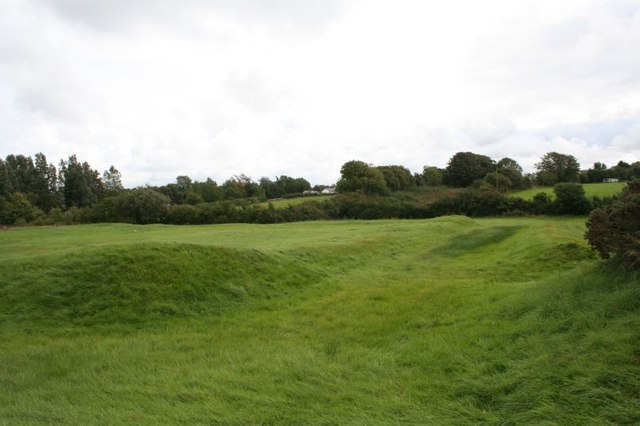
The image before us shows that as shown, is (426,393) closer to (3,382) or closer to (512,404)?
(512,404)

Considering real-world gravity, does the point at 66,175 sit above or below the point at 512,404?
above

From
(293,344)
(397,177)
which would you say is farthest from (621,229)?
(397,177)

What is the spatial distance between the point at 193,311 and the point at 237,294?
169 centimetres

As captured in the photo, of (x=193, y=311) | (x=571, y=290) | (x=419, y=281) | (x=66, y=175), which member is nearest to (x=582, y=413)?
(x=571, y=290)

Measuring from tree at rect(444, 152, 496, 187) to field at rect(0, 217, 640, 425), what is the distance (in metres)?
93.1

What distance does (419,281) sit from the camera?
51.4 ft

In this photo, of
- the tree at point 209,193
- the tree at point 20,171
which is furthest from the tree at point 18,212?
the tree at point 209,193

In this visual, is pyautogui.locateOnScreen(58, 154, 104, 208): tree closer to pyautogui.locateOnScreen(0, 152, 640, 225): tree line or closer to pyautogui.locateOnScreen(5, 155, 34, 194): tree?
pyautogui.locateOnScreen(0, 152, 640, 225): tree line

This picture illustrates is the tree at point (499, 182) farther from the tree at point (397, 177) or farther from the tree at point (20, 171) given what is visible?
the tree at point (20, 171)

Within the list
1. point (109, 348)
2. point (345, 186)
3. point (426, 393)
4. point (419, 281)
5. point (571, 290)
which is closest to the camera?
point (426, 393)

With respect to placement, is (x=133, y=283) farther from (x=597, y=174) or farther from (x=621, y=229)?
(x=597, y=174)

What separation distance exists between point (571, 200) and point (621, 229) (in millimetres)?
53144

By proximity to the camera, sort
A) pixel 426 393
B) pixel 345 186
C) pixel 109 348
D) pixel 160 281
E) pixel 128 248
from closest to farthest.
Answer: pixel 426 393
pixel 109 348
pixel 160 281
pixel 128 248
pixel 345 186

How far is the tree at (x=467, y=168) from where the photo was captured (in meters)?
104
